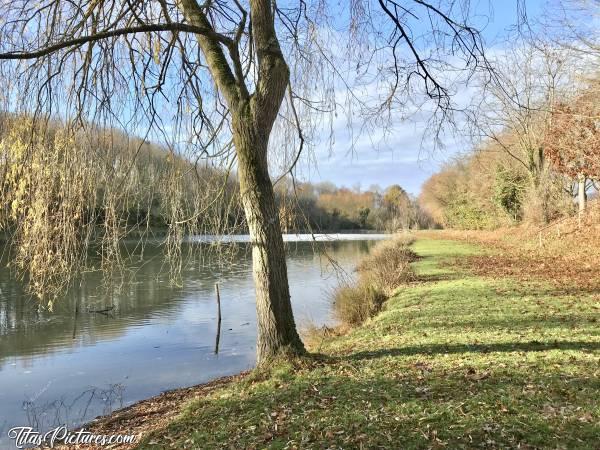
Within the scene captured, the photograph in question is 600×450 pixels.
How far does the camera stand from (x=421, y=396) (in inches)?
163

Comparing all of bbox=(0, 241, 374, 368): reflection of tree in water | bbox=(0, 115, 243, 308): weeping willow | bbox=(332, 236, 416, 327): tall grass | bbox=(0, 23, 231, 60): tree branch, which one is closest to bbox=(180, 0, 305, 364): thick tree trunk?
bbox=(0, 23, 231, 60): tree branch

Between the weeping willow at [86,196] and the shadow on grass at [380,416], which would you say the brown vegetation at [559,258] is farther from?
the weeping willow at [86,196]

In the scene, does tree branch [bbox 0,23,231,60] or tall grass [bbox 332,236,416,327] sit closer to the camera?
tree branch [bbox 0,23,231,60]

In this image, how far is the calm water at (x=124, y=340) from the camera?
711 cm

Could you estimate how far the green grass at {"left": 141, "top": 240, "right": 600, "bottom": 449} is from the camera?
342 cm

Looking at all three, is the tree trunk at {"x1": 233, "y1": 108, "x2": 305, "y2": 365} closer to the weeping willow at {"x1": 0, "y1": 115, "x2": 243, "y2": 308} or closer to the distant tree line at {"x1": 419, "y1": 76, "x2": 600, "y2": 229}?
the weeping willow at {"x1": 0, "y1": 115, "x2": 243, "y2": 308}

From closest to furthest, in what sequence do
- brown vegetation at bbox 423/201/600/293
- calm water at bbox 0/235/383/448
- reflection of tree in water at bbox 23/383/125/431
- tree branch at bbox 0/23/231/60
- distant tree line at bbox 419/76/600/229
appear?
tree branch at bbox 0/23/231/60
reflection of tree in water at bbox 23/383/125/431
calm water at bbox 0/235/383/448
brown vegetation at bbox 423/201/600/293
distant tree line at bbox 419/76/600/229

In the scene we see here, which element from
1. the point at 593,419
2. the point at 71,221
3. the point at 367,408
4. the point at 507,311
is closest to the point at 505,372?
the point at 593,419

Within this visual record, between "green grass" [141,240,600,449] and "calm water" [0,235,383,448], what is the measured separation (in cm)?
136

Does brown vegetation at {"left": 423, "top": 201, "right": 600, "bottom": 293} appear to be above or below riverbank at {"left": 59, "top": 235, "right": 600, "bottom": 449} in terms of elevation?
above

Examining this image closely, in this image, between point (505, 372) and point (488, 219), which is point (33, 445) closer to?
point (505, 372)

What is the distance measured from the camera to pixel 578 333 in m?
5.86

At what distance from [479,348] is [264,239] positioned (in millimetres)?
2695

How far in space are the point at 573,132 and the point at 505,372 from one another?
11.4 m
